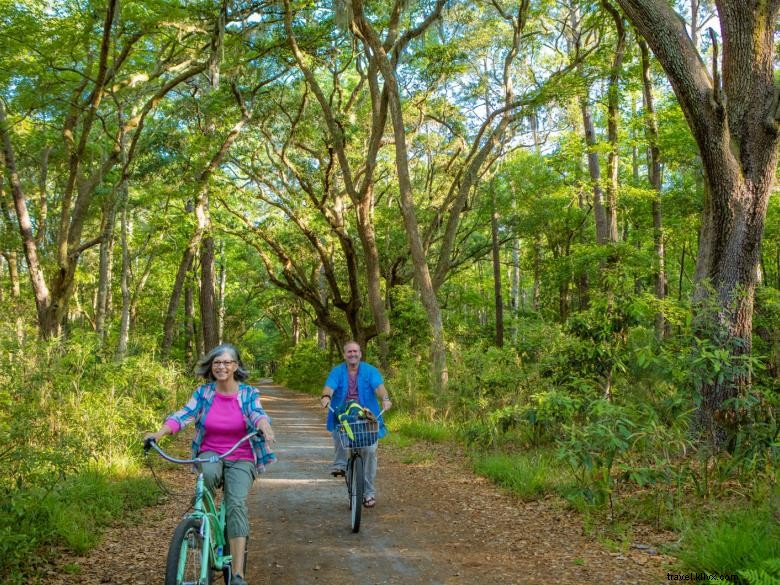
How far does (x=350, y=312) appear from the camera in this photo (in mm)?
21312

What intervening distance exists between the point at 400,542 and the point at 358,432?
1.10 m

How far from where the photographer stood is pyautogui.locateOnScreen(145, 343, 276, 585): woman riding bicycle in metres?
3.85

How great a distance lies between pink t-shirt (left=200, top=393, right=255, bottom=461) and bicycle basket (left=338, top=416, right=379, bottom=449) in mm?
1974

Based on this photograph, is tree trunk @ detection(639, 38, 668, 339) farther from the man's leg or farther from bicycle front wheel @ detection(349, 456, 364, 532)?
bicycle front wheel @ detection(349, 456, 364, 532)

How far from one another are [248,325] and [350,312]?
20.3m

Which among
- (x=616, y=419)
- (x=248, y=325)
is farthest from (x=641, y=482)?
(x=248, y=325)

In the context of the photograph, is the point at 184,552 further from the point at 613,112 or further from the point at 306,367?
the point at 306,367

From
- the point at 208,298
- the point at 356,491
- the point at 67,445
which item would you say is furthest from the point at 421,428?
the point at 208,298

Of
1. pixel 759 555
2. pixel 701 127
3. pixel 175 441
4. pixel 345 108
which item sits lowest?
pixel 175 441

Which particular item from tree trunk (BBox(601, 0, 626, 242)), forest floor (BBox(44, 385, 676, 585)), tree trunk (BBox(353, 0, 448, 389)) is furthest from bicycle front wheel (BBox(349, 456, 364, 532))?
tree trunk (BBox(601, 0, 626, 242))

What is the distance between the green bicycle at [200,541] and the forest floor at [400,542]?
894mm

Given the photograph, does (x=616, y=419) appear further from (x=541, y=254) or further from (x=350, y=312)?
(x=541, y=254)

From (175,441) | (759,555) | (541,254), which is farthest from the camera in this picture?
(541,254)

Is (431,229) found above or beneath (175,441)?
above
